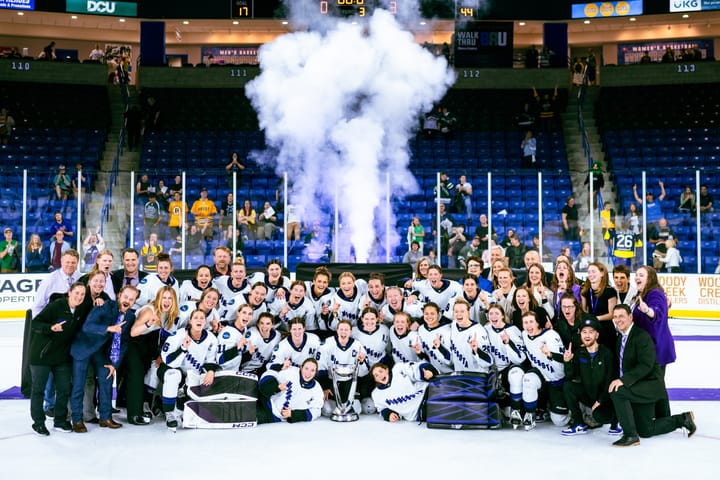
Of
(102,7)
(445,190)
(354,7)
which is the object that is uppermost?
(102,7)

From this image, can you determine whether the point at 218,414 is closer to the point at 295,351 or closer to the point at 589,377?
the point at 295,351

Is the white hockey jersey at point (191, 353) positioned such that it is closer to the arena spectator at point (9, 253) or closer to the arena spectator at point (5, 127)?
the arena spectator at point (9, 253)

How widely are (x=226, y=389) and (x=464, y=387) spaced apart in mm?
2016

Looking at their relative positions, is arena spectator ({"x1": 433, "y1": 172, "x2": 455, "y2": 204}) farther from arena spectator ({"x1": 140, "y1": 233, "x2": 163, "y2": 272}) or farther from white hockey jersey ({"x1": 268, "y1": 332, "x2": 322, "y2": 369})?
white hockey jersey ({"x1": 268, "y1": 332, "x2": 322, "y2": 369})

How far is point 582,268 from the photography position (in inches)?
547

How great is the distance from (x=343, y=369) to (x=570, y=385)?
194 cm

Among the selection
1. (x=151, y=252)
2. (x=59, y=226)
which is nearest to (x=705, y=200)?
(x=151, y=252)

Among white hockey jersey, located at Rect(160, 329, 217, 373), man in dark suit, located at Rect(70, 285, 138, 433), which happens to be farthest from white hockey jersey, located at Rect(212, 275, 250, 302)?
man in dark suit, located at Rect(70, 285, 138, 433)

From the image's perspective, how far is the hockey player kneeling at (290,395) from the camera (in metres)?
6.81

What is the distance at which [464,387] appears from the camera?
22.1 feet

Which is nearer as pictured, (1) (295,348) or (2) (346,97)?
(1) (295,348)

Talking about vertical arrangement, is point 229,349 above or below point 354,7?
below

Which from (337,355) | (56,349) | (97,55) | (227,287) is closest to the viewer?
(56,349)

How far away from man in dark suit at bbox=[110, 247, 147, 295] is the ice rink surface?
120 centimetres
